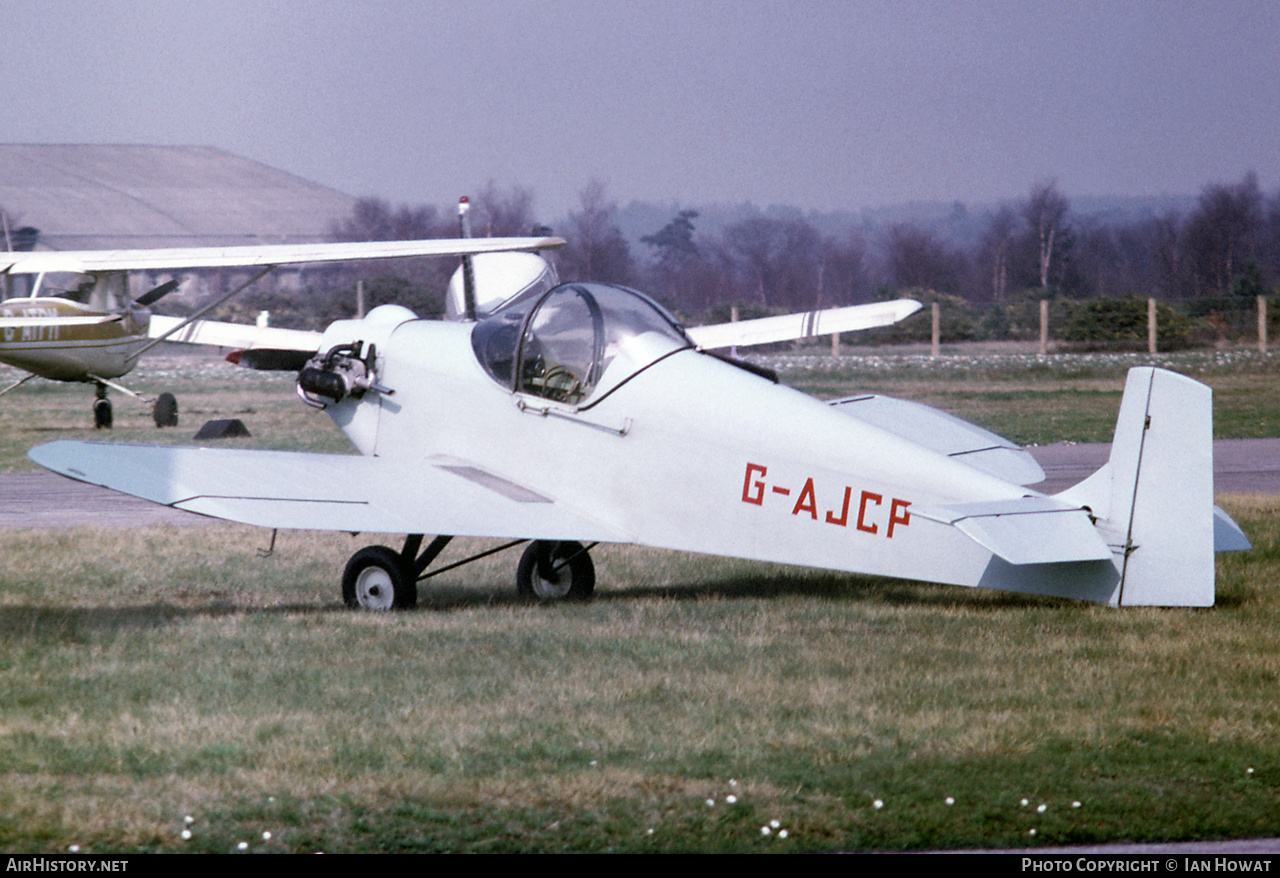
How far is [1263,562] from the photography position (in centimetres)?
927

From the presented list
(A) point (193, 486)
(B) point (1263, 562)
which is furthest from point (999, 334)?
(A) point (193, 486)

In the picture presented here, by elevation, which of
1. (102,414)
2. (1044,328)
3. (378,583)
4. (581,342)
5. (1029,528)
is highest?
(1044,328)

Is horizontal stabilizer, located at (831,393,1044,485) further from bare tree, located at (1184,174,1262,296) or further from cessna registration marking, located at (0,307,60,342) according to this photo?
bare tree, located at (1184,174,1262,296)

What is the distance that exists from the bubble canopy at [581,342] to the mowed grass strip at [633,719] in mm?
1335

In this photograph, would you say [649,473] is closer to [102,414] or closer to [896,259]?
[102,414]

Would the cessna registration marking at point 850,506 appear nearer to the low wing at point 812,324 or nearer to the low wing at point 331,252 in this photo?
the low wing at point 331,252

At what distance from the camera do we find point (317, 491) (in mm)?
7883

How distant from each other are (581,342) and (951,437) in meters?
2.69

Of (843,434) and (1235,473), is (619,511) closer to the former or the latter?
(843,434)

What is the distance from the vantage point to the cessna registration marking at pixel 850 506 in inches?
285

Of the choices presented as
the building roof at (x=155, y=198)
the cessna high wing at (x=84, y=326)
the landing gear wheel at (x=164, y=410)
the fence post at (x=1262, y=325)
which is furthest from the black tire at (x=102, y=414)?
the building roof at (x=155, y=198)

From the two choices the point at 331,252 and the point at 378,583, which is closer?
the point at 378,583

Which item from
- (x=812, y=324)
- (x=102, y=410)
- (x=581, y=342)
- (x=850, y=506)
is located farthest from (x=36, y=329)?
(x=850, y=506)

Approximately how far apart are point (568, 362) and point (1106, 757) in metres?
4.07
